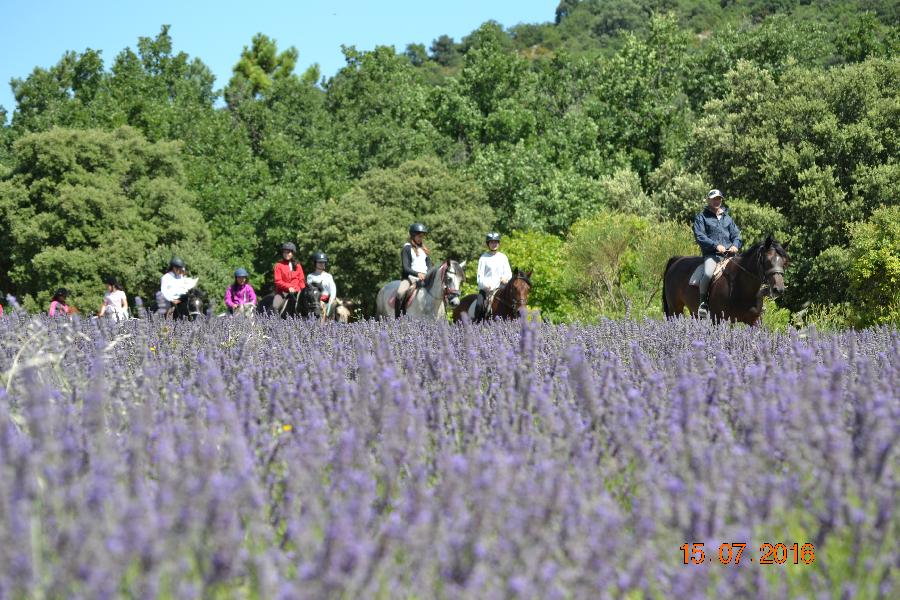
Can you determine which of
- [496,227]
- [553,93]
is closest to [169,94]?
[553,93]

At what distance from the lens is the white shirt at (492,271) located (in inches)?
607

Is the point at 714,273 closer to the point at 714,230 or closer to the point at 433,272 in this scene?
the point at 714,230

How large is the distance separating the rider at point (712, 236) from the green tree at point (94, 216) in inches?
942

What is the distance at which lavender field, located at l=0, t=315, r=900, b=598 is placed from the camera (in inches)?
86.4

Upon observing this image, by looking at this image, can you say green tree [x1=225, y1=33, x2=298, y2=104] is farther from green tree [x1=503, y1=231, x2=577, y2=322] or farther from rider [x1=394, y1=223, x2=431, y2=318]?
rider [x1=394, y1=223, x2=431, y2=318]

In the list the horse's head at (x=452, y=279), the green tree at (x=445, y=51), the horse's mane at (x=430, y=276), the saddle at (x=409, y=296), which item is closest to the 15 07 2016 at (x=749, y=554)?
the horse's head at (x=452, y=279)

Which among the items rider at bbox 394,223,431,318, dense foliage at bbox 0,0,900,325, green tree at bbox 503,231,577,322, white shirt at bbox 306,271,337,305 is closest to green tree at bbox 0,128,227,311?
dense foliage at bbox 0,0,900,325

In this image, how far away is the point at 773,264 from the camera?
11.5 meters

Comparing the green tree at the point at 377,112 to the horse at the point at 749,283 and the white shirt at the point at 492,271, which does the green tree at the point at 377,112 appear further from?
the horse at the point at 749,283

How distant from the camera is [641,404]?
414 cm

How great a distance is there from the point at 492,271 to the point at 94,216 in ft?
82.6

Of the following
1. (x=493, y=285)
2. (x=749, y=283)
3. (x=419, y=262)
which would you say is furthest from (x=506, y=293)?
(x=749, y=283)

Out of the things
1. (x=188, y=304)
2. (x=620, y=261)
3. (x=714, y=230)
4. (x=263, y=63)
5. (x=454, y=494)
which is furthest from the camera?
(x=263, y=63)

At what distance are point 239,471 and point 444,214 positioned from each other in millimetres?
32789
